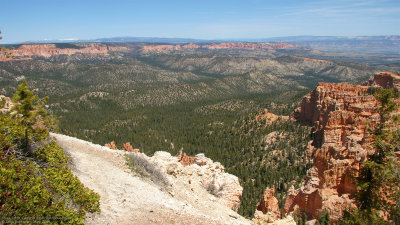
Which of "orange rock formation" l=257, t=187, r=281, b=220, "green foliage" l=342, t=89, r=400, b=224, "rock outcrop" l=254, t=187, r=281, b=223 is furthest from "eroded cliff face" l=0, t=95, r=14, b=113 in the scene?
"green foliage" l=342, t=89, r=400, b=224

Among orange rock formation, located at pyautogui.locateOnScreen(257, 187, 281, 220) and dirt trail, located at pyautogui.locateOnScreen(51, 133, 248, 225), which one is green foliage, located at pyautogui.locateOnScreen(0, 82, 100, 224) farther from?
orange rock formation, located at pyautogui.locateOnScreen(257, 187, 281, 220)

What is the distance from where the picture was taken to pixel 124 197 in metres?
19.3

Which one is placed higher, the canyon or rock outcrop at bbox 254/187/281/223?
the canyon

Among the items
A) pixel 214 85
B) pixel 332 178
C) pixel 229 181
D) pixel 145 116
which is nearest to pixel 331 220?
pixel 332 178

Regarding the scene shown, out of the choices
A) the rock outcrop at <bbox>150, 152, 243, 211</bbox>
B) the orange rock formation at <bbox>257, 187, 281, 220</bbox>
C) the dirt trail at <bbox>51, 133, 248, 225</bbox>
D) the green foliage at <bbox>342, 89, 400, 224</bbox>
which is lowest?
the orange rock formation at <bbox>257, 187, 281, 220</bbox>

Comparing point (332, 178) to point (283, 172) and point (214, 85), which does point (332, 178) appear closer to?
point (283, 172)

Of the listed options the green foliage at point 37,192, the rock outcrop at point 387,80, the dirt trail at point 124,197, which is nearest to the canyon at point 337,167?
the dirt trail at point 124,197

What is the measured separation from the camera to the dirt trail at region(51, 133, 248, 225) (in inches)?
655

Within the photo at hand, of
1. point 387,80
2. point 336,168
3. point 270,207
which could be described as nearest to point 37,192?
point 270,207

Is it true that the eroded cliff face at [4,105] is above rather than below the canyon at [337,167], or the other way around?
above

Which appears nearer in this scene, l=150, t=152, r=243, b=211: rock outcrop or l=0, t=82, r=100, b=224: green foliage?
l=0, t=82, r=100, b=224: green foliage

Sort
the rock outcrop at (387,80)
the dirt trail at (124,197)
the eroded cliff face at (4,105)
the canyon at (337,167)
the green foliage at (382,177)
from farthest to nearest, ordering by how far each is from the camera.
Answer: the rock outcrop at (387,80)
the canyon at (337,167)
the eroded cliff face at (4,105)
the dirt trail at (124,197)
the green foliage at (382,177)

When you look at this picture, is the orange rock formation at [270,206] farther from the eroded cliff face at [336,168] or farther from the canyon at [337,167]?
the eroded cliff face at [336,168]

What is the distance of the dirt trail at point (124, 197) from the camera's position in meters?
16.6
